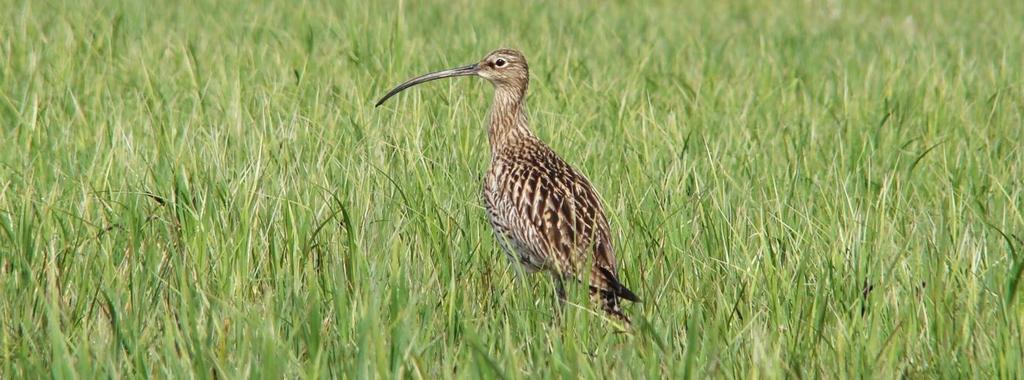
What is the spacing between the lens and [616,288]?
4.13 meters

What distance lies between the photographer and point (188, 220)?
4625 mm

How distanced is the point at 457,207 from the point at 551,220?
2.24 ft

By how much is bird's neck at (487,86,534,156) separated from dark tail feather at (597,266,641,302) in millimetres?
1300

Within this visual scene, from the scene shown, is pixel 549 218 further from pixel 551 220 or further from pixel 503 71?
pixel 503 71

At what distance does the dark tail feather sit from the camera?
3.99 meters

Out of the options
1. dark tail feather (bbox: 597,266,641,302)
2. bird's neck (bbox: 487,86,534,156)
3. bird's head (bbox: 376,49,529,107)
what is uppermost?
bird's head (bbox: 376,49,529,107)

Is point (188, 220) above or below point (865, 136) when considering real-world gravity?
above

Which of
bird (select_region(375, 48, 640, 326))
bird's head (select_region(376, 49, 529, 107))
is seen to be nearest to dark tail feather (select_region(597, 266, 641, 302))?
bird (select_region(375, 48, 640, 326))

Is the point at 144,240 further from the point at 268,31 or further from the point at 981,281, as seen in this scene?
the point at 268,31

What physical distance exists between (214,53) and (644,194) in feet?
12.8

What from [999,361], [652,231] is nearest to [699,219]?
[652,231]

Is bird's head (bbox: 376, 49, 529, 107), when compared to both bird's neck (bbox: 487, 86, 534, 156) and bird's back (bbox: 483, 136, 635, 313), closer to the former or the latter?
bird's neck (bbox: 487, 86, 534, 156)

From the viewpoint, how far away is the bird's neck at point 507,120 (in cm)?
563

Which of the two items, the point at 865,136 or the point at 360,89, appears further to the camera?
the point at 360,89
